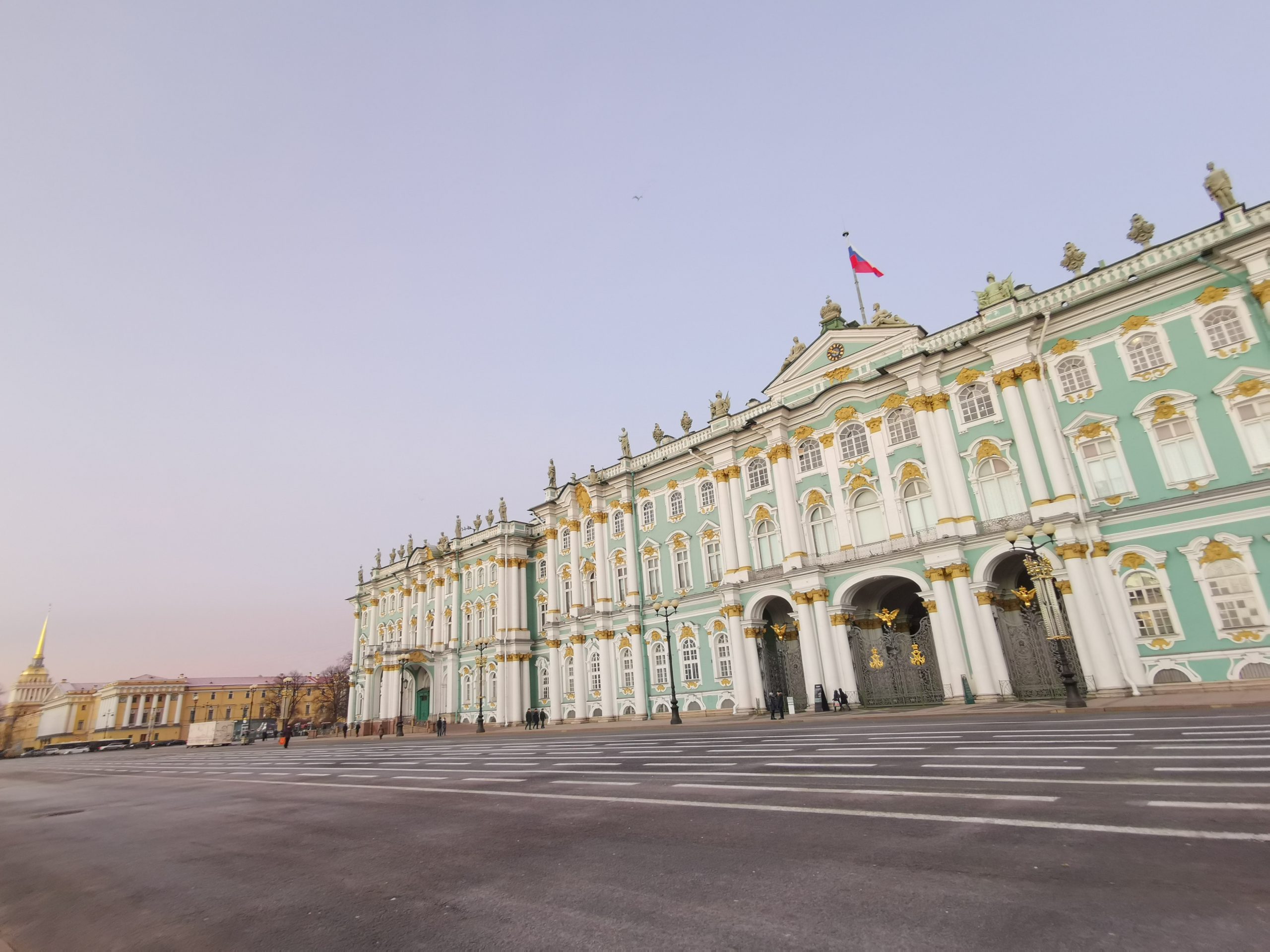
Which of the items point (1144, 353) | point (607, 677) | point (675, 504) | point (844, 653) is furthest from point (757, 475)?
point (1144, 353)

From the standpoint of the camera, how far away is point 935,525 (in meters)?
29.6

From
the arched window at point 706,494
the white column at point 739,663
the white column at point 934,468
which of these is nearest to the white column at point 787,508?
the white column at point 739,663

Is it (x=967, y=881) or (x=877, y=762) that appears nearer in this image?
(x=967, y=881)

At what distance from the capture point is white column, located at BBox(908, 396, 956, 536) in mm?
28734

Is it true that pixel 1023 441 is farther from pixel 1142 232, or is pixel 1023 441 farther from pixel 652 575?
pixel 652 575

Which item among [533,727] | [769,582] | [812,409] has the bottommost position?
[533,727]

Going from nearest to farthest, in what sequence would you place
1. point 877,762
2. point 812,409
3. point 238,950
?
1. point 238,950
2. point 877,762
3. point 812,409

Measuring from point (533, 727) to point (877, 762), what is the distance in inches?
1422

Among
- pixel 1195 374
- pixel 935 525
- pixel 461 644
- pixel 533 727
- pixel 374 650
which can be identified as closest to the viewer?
pixel 1195 374

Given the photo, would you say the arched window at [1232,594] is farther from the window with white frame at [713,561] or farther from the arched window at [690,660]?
the arched window at [690,660]

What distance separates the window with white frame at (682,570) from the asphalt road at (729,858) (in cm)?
2507

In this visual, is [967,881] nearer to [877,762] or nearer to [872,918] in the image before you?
[872,918]

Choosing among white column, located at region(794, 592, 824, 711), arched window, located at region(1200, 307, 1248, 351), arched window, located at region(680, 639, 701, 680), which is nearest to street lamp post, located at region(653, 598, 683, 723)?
arched window, located at region(680, 639, 701, 680)

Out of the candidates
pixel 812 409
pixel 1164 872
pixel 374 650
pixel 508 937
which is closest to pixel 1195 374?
pixel 812 409
